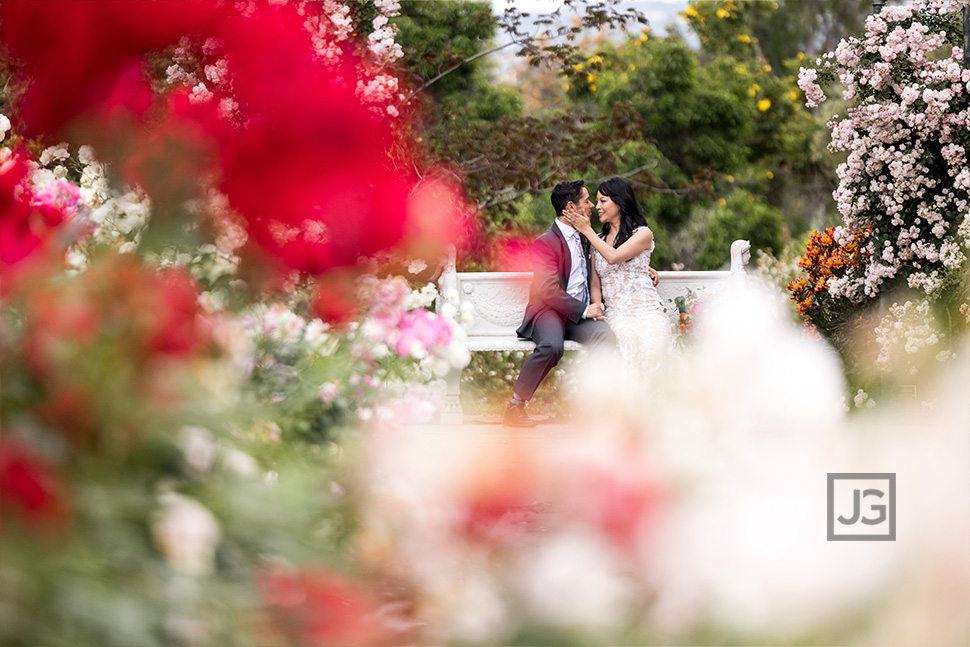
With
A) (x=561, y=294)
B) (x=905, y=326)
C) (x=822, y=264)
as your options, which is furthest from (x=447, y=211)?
(x=822, y=264)

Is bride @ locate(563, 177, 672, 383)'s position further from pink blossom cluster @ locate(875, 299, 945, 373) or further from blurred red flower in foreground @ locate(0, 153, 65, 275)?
blurred red flower in foreground @ locate(0, 153, 65, 275)

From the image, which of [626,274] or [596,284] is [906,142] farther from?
[596,284]

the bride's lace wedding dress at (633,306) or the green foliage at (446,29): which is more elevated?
the green foliage at (446,29)

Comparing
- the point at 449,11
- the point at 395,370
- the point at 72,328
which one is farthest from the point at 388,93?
the point at 449,11

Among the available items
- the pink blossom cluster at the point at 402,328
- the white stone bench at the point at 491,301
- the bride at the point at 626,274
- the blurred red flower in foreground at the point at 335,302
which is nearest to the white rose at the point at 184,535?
the blurred red flower in foreground at the point at 335,302

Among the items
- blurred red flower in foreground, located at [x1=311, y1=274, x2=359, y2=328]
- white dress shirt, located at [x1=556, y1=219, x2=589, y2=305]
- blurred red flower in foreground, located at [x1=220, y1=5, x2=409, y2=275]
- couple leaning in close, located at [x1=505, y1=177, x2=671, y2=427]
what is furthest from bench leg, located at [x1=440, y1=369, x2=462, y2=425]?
blurred red flower in foreground, located at [x1=220, y1=5, x2=409, y2=275]

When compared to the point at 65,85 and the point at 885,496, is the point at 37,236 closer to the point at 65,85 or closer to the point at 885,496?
the point at 65,85

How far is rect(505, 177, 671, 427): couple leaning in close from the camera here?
653cm

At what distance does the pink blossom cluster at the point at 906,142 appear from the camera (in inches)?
252

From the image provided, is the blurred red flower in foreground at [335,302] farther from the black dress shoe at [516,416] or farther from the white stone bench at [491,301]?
the white stone bench at [491,301]

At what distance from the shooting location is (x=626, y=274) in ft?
21.9

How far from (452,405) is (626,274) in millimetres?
1491

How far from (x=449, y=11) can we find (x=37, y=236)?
11.1m

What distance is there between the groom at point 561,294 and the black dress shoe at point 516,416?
0.25m
